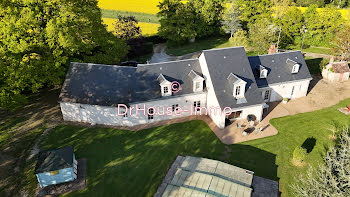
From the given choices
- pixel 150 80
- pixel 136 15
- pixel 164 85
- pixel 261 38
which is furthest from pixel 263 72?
pixel 136 15

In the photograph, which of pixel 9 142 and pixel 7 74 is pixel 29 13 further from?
pixel 9 142

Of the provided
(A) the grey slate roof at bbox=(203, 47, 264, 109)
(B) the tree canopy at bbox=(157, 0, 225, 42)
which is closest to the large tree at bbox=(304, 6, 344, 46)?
(B) the tree canopy at bbox=(157, 0, 225, 42)

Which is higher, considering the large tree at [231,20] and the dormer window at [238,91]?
the large tree at [231,20]

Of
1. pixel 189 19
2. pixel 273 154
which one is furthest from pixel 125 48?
pixel 273 154

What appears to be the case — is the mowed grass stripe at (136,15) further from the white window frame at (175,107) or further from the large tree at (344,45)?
the white window frame at (175,107)

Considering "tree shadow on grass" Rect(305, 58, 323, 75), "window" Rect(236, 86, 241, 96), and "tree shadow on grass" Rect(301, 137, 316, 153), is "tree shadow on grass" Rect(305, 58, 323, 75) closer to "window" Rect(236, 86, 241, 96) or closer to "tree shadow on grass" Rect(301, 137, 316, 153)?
"tree shadow on grass" Rect(301, 137, 316, 153)

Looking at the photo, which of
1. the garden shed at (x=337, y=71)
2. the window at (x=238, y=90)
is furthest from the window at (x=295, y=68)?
the window at (x=238, y=90)
